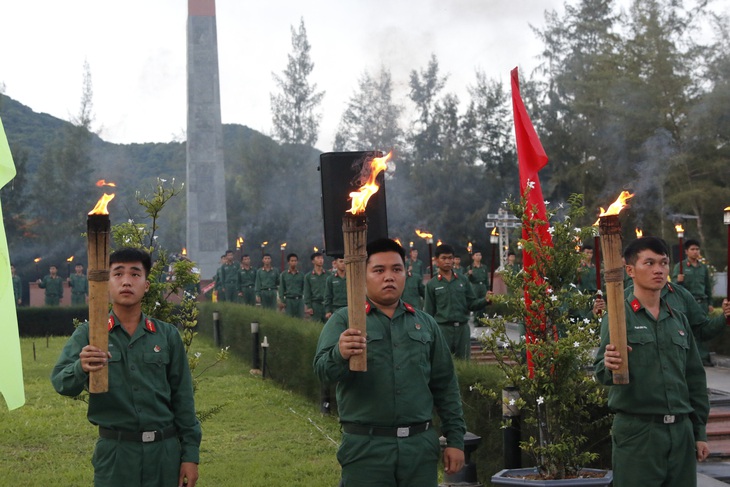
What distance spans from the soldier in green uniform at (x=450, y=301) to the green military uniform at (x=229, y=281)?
14.8 metres

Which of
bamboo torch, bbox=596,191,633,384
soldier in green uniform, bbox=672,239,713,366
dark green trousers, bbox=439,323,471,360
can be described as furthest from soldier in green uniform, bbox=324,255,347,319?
bamboo torch, bbox=596,191,633,384

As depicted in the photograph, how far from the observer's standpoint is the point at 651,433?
509cm

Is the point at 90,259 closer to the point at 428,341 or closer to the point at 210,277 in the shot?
the point at 428,341

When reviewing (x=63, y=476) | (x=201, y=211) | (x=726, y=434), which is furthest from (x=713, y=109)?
(x=63, y=476)

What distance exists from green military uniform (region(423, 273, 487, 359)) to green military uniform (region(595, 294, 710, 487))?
7075 millimetres

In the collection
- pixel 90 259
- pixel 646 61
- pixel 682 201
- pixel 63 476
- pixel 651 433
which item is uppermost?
pixel 646 61

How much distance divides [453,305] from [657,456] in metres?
7.50

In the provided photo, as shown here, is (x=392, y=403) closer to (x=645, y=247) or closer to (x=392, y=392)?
(x=392, y=392)

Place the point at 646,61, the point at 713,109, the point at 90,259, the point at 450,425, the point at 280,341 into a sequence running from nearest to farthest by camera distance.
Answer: the point at 90,259 < the point at 450,425 < the point at 280,341 < the point at 713,109 < the point at 646,61

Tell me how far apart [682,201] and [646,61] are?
16.7 ft

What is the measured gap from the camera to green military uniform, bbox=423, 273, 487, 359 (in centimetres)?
1253

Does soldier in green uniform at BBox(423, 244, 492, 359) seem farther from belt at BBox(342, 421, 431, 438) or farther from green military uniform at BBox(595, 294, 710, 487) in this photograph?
belt at BBox(342, 421, 431, 438)

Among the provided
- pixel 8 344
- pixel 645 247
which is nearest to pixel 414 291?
pixel 645 247

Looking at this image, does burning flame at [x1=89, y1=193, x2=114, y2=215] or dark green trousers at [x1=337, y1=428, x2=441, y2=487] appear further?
dark green trousers at [x1=337, y1=428, x2=441, y2=487]
